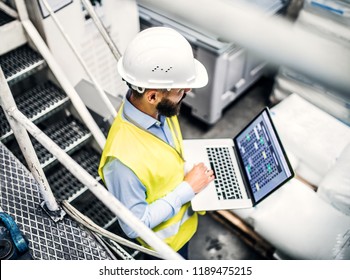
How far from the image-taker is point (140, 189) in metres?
1.52

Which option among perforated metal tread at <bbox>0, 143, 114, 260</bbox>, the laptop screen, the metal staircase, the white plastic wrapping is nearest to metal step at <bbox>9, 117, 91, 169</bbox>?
the metal staircase

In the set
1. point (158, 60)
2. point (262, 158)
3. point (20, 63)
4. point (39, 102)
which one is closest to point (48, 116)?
point (39, 102)

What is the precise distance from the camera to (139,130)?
1545 mm

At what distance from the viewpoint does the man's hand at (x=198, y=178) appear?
1.74 metres

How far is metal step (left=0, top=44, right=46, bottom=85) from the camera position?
2363mm

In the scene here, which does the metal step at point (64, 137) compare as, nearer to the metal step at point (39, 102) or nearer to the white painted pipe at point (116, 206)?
the metal step at point (39, 102)

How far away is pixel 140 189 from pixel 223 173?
2.21 feet

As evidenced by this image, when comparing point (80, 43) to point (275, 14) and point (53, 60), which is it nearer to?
point (53, 60)

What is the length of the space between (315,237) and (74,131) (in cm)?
180

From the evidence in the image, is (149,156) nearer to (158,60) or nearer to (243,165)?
(158,60)

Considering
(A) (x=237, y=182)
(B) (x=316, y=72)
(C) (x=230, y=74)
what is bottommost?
(C) (x=230, y=74)

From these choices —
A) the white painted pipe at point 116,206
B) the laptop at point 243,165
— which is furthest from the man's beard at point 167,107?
the laptop at point 243,165

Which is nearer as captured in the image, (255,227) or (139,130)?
(139,130)
